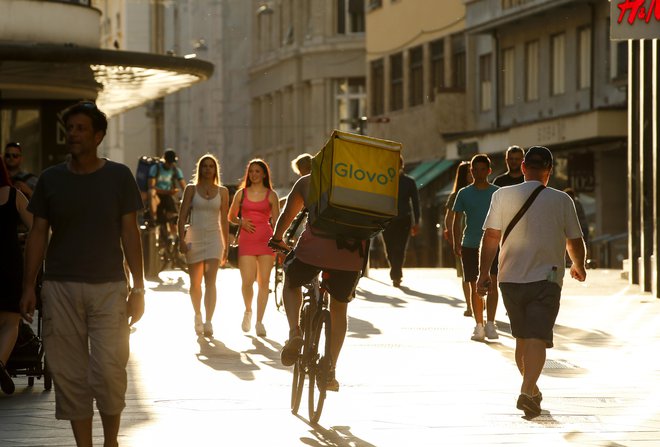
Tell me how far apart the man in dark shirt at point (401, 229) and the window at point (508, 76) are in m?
19.6

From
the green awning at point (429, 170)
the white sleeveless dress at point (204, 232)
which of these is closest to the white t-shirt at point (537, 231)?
the white sleeveless dress at point (204, 232)

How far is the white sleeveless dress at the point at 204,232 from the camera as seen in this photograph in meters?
17.8

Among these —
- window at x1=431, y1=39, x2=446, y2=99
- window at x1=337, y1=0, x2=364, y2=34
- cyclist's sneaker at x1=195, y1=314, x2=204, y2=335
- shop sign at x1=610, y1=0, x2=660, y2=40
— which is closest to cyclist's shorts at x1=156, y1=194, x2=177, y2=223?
shop sign at x1=610, y1=0, x2=660, y2=40

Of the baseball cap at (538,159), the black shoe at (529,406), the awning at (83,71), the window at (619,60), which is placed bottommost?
the black shoe at (529,406)

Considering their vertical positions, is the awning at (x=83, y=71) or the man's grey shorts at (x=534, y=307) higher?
the awning at (x=83, y=71)

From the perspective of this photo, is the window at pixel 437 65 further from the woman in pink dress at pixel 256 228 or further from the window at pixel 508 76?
the woman in pink dress at pixel 256 228

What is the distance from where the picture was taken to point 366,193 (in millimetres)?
11297

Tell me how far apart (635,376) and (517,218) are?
110 inches

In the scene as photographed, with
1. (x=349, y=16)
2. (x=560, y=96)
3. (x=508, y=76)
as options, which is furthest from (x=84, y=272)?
(x=349, y=16)

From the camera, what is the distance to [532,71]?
4528 centimetres

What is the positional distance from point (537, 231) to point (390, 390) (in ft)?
6.39

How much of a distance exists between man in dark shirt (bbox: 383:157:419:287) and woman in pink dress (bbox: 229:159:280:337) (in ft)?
26.8

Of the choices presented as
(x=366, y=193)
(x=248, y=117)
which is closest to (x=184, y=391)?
(x=366, y=193)

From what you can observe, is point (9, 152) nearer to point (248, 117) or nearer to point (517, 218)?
point (517, 218)
